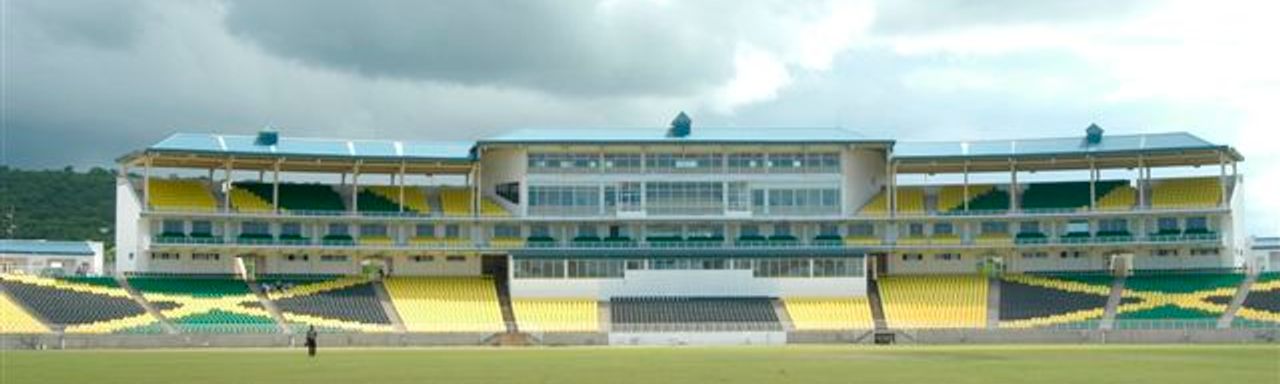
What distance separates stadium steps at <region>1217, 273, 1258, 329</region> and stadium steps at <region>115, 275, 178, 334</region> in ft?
162

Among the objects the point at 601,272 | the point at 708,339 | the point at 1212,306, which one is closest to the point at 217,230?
the point at 601,272

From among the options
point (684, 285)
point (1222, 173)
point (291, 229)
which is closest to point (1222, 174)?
point (1222, 173)

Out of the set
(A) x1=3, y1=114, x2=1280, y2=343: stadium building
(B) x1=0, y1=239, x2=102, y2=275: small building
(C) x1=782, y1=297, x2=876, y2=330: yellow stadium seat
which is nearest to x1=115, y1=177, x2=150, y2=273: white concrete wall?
(A) x1=3, y1=114, x2=1280, y2=343: stadium building

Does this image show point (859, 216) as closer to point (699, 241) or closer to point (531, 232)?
point (699, 241)

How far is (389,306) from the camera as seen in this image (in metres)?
88.6

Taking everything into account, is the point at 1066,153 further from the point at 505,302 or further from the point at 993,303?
the point at 505,302

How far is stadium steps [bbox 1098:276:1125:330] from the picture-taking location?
81812 mm

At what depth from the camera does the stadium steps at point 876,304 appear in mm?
85625

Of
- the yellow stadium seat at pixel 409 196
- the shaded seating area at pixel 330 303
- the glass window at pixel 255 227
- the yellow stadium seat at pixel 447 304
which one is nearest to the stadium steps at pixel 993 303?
the yellow stadium seat at pixel 447 304

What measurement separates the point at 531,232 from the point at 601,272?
6.25 metres

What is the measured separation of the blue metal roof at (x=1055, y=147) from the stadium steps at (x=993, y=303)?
734cm

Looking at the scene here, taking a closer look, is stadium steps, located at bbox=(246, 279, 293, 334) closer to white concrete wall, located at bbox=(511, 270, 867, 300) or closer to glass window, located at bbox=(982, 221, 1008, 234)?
white concrete wall, located at bbox=(511, 270, 867, 300)

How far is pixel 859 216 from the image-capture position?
319 ft

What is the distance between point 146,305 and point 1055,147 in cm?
5087
